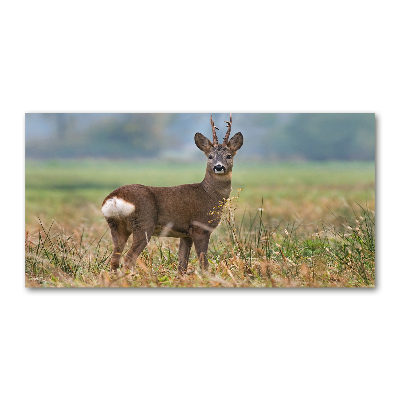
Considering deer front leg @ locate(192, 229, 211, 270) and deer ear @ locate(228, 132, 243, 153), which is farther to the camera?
deer ear @ locate(228, 132, 243, 153)

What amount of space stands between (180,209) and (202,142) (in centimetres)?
61

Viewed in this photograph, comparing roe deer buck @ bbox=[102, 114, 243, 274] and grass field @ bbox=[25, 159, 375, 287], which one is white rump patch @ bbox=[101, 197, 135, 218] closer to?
roe deer buck @ bbox=[102, 114, 243, 274]

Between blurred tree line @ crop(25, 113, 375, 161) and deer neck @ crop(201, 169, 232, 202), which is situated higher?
blurred tree line @ crop(25, 113, 375, 161)

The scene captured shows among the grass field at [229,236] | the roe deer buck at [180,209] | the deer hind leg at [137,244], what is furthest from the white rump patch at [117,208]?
the grass field at [229,236]

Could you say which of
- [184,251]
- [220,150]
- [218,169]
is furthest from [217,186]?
[184,251]

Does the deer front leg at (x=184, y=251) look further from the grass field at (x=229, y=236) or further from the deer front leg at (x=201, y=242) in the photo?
the deer front leg at (x=201, y=242)

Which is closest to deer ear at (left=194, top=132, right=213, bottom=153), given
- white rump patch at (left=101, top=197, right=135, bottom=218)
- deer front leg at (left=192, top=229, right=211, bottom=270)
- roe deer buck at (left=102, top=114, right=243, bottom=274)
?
roe deer buck at (left=102, top=114, right=243, bottom=274)

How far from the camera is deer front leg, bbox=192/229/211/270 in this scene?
7969mm

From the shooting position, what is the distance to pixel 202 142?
8.14 metres

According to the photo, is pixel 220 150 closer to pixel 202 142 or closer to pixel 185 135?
pixel 202 142

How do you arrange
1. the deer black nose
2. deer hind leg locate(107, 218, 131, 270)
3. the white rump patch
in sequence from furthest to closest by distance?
the deer black nose → deer hind leg locate(107, 218, 131, 270) → the white rump patch
